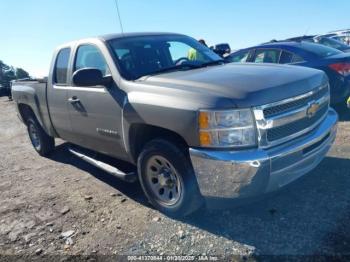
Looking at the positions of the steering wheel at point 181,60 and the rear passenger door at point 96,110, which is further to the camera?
the steering wheel at point 181,60

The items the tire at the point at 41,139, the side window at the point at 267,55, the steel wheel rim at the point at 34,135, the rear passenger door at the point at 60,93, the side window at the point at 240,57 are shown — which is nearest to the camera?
the rear passenger door at the point at 60,93

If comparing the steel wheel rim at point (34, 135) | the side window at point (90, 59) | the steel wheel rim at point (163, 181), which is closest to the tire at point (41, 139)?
the steel wheel rim at point (34, 135)

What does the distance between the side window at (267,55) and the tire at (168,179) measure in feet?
15.7

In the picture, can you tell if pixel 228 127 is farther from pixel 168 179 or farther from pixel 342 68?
pixel 342 68

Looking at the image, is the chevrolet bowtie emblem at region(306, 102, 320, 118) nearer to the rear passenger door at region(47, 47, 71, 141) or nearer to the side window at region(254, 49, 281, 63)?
the rear passenger door at region(47, 47, 71, 141)

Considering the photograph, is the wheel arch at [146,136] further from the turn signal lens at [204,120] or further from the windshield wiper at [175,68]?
the windshield wiper at [175,68]

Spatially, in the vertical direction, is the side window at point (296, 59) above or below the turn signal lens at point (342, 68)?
above

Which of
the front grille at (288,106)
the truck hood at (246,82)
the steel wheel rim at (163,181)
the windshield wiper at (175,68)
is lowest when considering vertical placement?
the steel wheel rim at (163,181)

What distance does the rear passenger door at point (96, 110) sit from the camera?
152 inches

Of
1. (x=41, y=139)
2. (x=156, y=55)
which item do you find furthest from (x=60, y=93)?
(x=41, y=139)

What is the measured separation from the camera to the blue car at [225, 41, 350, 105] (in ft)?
22.0

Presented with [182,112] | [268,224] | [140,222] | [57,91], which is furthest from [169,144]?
[57,91]

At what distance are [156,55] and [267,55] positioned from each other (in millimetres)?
4052

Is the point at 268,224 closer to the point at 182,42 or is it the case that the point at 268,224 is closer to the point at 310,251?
the point at 310,251
